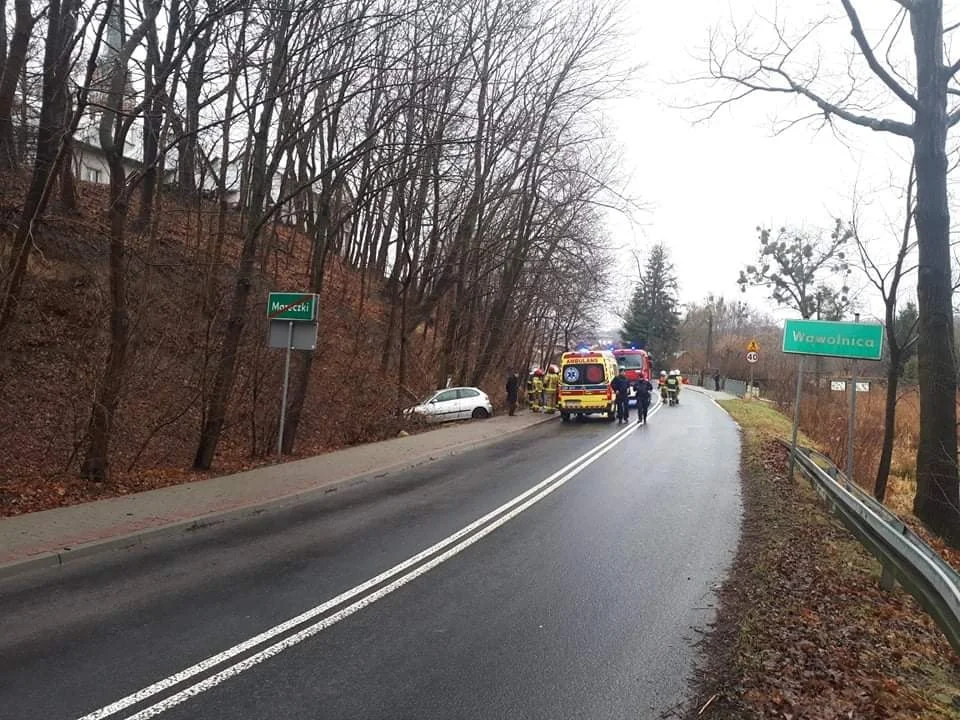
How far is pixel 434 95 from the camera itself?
14.4 metres

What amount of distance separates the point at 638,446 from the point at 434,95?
10063 millimetres

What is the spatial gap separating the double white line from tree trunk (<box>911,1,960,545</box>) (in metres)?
6.60

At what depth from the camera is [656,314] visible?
82125mm

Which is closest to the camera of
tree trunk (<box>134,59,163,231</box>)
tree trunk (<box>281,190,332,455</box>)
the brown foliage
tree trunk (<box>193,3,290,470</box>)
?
tree trunk (<box>134,59,163,231</box>)

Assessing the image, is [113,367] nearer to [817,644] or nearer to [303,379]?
[303,379]

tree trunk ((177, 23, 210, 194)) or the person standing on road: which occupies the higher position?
tree trunk ((177, 23, 210, 194))

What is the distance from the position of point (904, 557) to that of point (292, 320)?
35.4ft

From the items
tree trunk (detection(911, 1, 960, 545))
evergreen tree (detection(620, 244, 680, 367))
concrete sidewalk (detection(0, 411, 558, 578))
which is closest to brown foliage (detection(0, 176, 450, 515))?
concrete sidewalk (detection(0, 411, 558, 578))

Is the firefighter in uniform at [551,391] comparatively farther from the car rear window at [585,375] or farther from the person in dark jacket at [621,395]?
the person in dark jacket at [621,395]

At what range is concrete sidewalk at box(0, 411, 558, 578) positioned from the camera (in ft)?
23.9

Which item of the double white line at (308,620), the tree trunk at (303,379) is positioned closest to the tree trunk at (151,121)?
the tree trunk at (303,379)

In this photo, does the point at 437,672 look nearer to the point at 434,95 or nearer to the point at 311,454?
the point at 311,454

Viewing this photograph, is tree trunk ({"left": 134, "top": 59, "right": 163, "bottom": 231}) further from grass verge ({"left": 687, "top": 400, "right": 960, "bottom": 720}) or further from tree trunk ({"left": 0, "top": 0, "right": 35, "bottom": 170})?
grass verge ({"left": 687, "top": 400, "right": 960, "bottom": 720})

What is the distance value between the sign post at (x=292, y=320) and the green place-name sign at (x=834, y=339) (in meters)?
8.60
